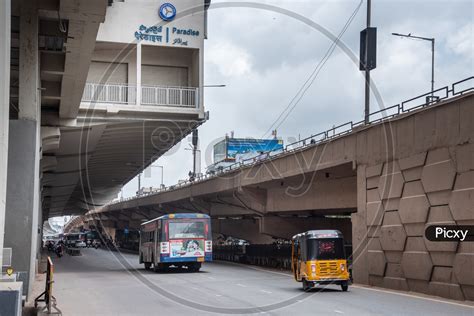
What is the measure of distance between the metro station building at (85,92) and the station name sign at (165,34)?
6 cm

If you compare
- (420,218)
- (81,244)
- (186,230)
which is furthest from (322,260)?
(81,244)

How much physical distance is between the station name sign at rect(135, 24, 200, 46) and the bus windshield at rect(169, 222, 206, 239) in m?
10.1

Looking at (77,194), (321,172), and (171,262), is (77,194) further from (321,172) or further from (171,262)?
(321,172)

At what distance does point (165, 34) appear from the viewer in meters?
35.6

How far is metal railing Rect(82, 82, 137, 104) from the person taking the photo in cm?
3222

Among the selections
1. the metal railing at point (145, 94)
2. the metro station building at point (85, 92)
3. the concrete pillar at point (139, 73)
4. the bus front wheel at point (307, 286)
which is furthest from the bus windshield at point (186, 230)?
the bus front wheel at point (307, 286)

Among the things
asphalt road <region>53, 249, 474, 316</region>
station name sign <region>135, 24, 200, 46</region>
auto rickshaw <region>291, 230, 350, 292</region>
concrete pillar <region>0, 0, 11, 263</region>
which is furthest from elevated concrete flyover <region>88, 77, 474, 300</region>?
concrete pillar <region>0, 0, 11, 263</region>

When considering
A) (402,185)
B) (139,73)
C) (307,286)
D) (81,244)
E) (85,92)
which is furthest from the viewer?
(81,244)

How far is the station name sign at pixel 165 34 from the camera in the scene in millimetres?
35062

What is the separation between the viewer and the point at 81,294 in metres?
22.8

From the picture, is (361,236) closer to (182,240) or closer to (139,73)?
(182,240)

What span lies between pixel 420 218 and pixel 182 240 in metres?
16.3

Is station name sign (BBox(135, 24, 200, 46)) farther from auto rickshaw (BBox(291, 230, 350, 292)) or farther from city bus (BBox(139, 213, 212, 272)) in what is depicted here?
auto rickshaw (BBox(291, 230, 350, 292))

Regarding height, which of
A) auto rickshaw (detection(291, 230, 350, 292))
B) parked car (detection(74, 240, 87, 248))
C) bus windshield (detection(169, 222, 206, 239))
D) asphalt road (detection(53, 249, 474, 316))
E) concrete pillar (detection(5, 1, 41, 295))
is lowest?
parked car (detection(74, 240, 87, 248))
